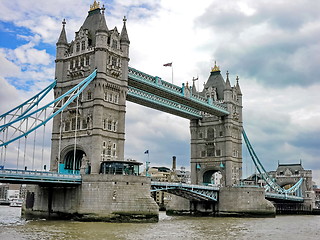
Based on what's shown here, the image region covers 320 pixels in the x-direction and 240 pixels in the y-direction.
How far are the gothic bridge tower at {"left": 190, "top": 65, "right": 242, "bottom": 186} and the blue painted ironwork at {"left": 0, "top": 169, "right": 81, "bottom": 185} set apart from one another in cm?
3424

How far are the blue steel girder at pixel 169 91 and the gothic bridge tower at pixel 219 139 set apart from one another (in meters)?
2.52

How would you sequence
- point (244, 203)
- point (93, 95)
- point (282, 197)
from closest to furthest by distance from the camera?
point (93, 95)
point (244, 203)
point (282, 197)

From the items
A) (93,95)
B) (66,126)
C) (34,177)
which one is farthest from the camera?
(66,126)

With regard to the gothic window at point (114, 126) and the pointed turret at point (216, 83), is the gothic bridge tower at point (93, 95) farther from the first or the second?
the pointed turret at point (216, 83)

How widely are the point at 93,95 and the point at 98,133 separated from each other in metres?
4.55

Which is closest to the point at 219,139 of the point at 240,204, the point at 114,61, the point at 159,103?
the point at 240,204

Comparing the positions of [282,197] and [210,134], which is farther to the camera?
[282,197]

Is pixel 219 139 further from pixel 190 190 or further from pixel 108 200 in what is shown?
pixel 108 200

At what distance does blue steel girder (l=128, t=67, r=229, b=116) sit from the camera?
56.2 meters

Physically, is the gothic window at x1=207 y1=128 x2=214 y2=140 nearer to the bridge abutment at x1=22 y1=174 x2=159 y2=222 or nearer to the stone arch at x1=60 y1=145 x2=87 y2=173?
the stone arch at x1=60 y1=145 x2=87 y2=173

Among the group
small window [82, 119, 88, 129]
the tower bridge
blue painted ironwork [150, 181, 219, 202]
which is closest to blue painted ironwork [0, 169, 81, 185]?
the tower bridge

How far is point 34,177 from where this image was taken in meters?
40.1

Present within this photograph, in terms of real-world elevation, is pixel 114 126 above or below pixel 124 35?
below

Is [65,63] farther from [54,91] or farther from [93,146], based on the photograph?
[93,146]
